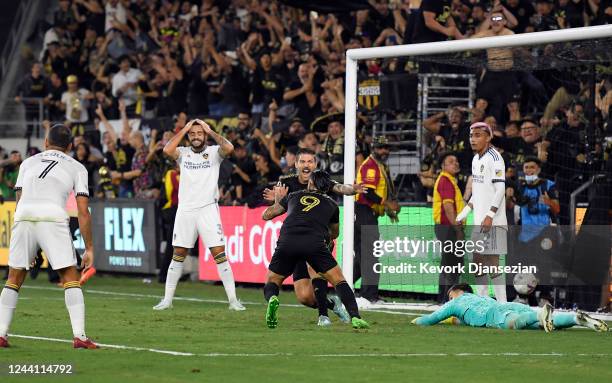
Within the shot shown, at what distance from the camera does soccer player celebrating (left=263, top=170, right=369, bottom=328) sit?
1422cm

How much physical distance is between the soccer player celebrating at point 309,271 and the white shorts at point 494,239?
8.88ft

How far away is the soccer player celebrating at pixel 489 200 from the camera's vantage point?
16.8 meters

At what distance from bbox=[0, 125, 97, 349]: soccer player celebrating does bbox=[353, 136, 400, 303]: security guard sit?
7687mm

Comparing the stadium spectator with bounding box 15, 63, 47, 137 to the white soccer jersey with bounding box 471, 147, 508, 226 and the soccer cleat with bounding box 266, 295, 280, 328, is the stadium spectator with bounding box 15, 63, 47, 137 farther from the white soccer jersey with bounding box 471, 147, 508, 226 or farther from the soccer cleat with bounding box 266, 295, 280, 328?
the soccer cleat with bounding box 266, 295, 280, 328

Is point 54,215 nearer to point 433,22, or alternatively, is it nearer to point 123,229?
point 433,22

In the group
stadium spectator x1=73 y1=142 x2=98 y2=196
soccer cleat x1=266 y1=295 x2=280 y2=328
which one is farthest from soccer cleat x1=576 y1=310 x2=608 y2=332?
stadium spectator x1=73 y1=142 x2=98 y2=196

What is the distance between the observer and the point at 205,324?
15.2 meters

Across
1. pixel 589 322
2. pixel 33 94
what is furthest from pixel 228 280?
pixel 33 94

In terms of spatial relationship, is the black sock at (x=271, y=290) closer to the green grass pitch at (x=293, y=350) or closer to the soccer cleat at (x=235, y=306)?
the green grass pitch at (x=293, y=350)

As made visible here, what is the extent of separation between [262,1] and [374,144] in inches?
444

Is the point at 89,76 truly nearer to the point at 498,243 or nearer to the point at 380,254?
the point at 380,254

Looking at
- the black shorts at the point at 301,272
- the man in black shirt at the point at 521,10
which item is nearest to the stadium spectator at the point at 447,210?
the black shorts at the point at 301,272

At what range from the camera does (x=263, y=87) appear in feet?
89.8

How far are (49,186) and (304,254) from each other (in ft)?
11.2
